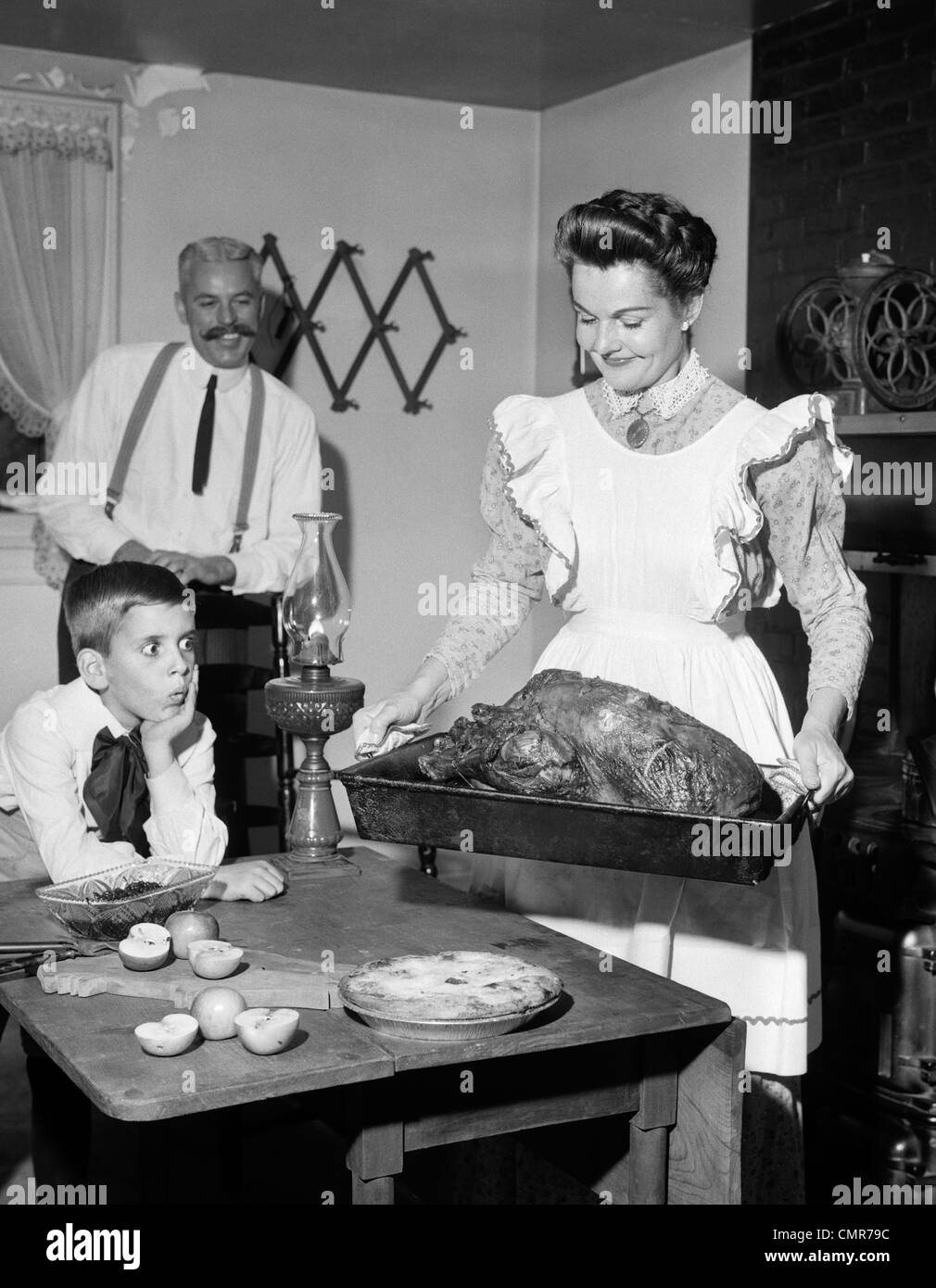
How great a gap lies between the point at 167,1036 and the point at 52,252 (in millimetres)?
4352

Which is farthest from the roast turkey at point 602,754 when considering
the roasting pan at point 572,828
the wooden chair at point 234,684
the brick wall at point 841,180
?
the wooden chair at point 234,684

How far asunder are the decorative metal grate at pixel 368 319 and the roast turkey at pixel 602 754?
4.01 metres

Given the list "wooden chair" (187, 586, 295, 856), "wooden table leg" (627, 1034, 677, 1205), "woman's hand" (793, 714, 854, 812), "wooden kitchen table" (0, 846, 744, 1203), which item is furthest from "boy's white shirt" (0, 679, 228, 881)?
"wooden chair" (187, 586, 295, 856)

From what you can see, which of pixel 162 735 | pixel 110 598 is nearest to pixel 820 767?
pixel 162 735

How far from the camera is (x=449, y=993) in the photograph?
2.00 metres

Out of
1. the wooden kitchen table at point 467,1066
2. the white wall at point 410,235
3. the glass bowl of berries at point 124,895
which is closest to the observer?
the wooden kitchen table at point 467,1066

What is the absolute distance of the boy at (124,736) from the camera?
9.39ft

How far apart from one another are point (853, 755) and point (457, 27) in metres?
2.84

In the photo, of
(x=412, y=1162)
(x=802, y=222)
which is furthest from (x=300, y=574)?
(x=802, y=222)

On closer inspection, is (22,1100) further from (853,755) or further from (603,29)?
(603,29)

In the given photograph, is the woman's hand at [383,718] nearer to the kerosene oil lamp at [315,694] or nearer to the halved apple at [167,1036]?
the kerosene oil lamp at [315,694]

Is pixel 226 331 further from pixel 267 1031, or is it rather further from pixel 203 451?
pixel 267 1031

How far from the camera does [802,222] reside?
5.07m

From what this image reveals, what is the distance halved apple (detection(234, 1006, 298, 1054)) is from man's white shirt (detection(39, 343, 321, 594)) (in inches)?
124
